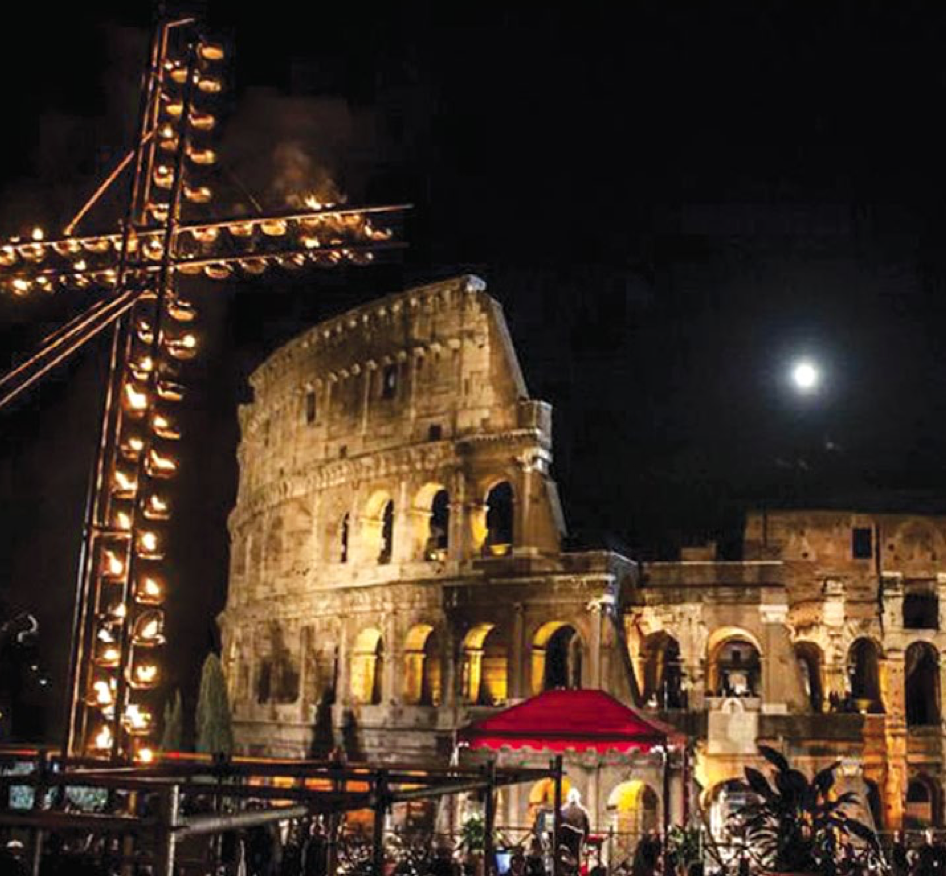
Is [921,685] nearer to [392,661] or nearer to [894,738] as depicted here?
[894,738]

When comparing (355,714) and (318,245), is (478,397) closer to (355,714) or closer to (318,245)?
(355,714)

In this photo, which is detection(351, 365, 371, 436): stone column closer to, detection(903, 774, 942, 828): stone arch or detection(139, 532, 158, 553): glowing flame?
detection(139, 532, 158, 553): glowing flame

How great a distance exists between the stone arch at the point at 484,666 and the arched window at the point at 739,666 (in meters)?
6.27

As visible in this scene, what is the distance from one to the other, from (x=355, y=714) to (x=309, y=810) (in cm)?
2561

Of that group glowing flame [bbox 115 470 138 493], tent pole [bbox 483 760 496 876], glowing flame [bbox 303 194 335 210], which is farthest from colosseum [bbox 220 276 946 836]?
tent pole [bbox 483 760 496 876]

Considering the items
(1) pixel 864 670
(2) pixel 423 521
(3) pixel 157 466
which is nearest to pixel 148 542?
(3) pixel 157 466

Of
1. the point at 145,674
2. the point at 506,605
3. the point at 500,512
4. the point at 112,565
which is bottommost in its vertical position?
the point at 145,674

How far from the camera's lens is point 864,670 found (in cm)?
3434

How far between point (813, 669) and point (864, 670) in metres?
1.75

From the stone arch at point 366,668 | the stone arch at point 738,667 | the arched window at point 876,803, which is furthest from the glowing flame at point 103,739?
the arched window at point 876,803

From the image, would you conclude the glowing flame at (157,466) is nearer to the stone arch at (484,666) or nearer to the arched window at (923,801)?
the stone arch at (484,666)

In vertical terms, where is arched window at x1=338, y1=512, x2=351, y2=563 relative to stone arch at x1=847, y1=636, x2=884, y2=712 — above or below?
above

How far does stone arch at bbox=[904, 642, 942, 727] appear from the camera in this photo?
32.8 m

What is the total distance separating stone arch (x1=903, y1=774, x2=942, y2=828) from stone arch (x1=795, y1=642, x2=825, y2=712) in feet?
9.90
